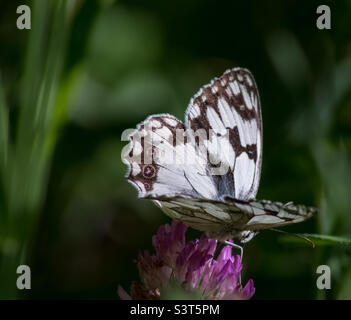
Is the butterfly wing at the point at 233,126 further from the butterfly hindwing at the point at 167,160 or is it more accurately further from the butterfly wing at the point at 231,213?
the butterfly wing at the point at 231,213

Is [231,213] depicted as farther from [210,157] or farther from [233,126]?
Answer: [233,126]

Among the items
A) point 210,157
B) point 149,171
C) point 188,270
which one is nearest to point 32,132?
point 149,171

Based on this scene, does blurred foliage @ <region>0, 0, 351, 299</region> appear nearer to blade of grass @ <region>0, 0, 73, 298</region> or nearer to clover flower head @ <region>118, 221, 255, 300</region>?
blade of grass @ <region>0, 0, 73, 298</region>

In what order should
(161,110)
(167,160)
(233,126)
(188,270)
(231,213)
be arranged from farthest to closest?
(161,110)
(233,126)
(167,160)
(188,270)
(231,213)

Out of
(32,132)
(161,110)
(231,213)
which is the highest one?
(161,110)

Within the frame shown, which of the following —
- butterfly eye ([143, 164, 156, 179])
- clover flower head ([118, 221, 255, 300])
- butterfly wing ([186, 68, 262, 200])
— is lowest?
clover flower head ([118, 221, 255, 300])

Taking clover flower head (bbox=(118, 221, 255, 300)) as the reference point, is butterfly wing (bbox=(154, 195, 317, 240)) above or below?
above

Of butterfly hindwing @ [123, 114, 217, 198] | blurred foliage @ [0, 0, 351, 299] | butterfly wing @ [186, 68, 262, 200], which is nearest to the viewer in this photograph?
butterfly hindwing @ [123, 114, 217, 198]

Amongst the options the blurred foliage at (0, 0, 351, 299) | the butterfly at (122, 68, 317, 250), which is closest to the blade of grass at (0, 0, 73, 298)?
the blurred foliage at (0, 0, 351, 299)

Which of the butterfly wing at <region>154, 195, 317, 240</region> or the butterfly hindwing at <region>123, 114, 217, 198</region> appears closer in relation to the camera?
the butterfly wing at <region>154, 195, 317, 240</region>
